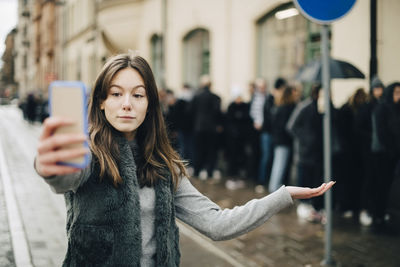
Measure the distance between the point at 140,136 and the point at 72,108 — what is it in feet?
3.06

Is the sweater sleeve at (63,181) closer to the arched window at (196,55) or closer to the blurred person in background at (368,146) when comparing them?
the blurred person in background at (368,146)

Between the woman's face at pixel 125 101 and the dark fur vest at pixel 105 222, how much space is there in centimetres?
15

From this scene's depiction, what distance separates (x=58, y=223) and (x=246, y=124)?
4.86 meters

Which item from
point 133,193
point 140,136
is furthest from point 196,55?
point 133,193

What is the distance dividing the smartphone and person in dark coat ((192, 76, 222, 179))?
8.94 meters

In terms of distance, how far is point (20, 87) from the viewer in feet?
279

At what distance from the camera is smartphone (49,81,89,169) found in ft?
4.15

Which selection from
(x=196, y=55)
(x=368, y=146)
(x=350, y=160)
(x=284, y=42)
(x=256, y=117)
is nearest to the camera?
(x=368, y=146)

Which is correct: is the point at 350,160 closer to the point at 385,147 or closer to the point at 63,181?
the point at 385,147

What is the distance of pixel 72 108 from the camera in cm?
128

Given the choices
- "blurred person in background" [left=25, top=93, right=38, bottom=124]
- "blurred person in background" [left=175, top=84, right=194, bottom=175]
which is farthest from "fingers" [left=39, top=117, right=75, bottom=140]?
"blurred person in background" [left=25, top=93, right=38, bottom=124]

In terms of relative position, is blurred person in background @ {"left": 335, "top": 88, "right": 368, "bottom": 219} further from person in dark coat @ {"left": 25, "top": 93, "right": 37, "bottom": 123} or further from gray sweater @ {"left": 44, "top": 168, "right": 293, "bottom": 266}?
person in dark coat @ {"left": 25, "top": 93, "right": 37, "bottom": 123}

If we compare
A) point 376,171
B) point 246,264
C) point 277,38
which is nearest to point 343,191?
point 376,171

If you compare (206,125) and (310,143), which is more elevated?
(206,125)
